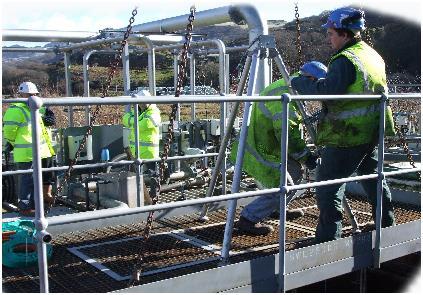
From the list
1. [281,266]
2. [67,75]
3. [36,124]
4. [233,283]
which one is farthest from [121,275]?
[67,75]

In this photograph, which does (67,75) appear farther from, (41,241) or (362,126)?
(41,241)

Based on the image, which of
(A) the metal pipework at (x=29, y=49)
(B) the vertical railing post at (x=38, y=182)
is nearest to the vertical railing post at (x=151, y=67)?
(A) the metal pipework at (x=29, y=49)

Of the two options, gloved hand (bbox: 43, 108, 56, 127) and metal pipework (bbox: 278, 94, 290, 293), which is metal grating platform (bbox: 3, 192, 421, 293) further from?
gloved hand (bbox: 43, 108, 56, 127)

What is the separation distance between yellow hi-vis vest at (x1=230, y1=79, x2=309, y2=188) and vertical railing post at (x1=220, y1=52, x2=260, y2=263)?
32 centimetres

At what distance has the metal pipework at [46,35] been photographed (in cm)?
892

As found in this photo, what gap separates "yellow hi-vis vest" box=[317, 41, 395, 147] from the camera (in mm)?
4270

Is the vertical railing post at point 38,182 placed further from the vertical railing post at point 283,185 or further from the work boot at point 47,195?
the work boot at point 47,195

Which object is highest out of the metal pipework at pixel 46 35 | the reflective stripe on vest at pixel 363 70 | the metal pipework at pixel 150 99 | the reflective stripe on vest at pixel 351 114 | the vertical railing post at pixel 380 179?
the metal pipework at pixel 46 35

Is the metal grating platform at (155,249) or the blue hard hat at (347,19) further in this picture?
the blue hard hat at (347,19)

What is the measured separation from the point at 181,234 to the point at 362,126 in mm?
1825

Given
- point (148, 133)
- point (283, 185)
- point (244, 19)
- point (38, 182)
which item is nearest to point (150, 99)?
point (38, 182)

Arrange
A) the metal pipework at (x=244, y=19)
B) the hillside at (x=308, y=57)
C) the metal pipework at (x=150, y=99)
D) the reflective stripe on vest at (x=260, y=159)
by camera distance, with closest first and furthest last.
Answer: the metal pipework at (x=150, y=99), the metal pipework at (x=244, y=19), the reflective stripe on vest at (x=260, y=159), the hillside at (x=308, y=57)

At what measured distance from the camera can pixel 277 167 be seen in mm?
4812

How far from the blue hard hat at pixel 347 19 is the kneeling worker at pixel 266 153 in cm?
69
